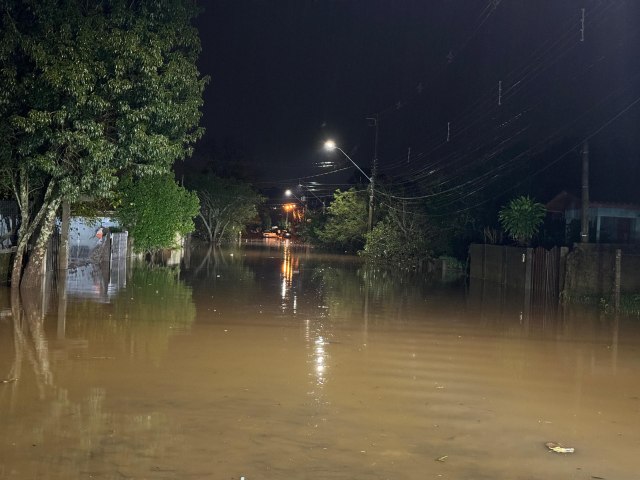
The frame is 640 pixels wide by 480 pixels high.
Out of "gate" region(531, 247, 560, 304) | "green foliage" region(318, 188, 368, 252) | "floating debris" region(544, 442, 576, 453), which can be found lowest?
"floating debris" region(544, 442, 576, 453)

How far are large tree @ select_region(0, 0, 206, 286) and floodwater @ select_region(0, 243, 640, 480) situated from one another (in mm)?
3397

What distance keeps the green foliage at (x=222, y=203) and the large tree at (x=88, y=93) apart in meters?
64.4

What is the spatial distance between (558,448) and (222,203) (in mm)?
80732

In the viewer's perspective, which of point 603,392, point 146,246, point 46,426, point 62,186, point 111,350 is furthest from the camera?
point 146,246

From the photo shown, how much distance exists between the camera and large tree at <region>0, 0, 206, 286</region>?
1864 centimetres

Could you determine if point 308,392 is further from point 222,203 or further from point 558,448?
A: point 222,203

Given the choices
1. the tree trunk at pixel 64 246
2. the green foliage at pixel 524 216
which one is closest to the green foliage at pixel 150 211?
the tree trunk at pixel 64 246

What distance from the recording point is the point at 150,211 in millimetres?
36875

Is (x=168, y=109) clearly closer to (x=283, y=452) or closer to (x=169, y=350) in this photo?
(x=169, y=350)

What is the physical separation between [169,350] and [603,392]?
6.51 meters

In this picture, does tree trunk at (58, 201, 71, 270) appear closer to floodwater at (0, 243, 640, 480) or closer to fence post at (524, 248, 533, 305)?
floodwater at (0, 243, 640, 480)

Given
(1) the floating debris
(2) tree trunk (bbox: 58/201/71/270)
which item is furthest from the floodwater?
(2) tree trunk (bbox: 58/201/71/270)

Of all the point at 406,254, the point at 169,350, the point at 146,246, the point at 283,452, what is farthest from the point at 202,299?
the point at 406,254

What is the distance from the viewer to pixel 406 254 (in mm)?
43969
